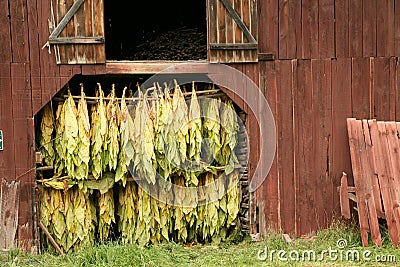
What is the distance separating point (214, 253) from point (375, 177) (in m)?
2.10

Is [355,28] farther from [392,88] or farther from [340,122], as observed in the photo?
[340,122]

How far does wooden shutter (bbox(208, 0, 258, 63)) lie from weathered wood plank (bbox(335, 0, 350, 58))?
1.04 m

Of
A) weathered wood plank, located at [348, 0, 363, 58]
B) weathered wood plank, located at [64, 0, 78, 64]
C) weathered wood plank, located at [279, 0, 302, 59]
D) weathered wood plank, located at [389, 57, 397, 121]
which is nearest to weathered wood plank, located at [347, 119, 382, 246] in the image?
weathered wood plank, located at [389, 57, 397, 121]

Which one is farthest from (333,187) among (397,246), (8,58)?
(8,58)

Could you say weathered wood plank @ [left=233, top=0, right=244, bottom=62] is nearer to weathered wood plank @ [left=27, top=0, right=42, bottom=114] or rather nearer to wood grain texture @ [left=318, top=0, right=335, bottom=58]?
wood grain texture @ [left=318, top=0, right=335, bottom=58]

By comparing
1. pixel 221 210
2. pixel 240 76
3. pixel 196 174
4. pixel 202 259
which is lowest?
pixel 202 259

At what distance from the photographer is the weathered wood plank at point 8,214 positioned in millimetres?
6246

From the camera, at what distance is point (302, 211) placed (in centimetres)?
693

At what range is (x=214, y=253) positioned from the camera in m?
6.50

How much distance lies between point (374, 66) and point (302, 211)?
2047 mm

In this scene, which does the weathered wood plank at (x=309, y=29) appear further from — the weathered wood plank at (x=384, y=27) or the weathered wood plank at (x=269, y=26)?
the weathered wood plank at (x=384, y=27)

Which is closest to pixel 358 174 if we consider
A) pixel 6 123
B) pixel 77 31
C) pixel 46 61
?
pixel 77 31

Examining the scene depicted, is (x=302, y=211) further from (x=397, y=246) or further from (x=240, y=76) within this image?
(x=240, y=76)

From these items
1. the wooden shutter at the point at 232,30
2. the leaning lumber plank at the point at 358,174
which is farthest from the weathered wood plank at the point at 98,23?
the leaning lumber plank at the point at 358,174
